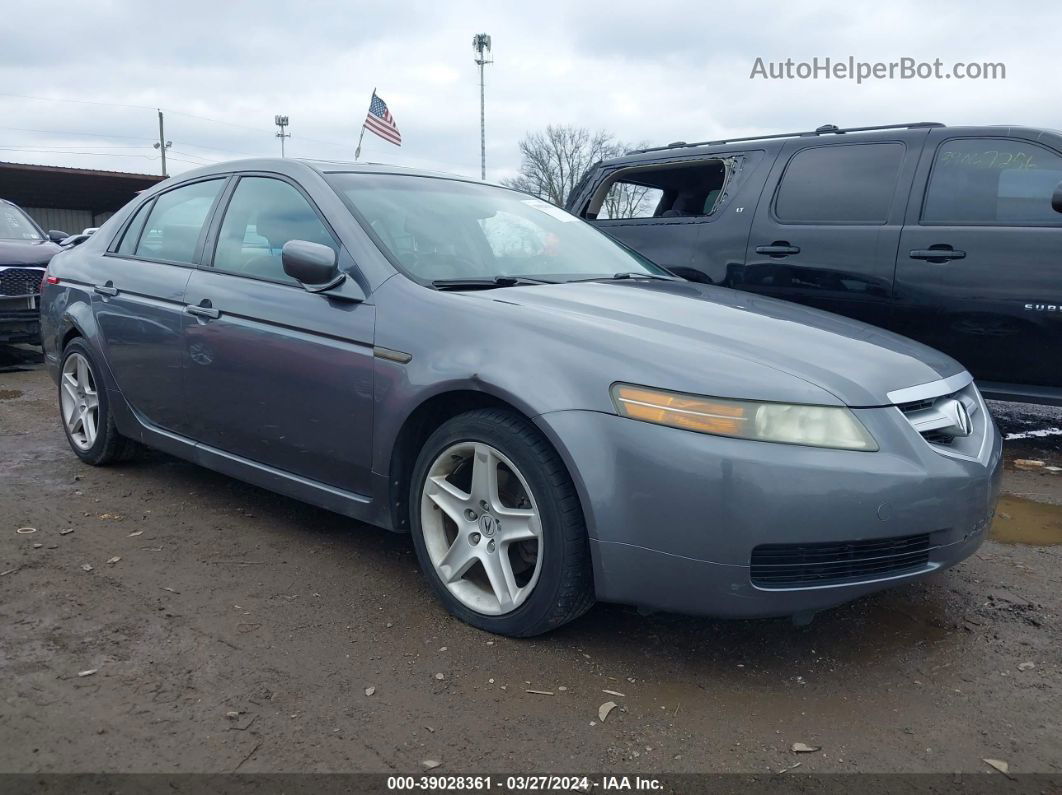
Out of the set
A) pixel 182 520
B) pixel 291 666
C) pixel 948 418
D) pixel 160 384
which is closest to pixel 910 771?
pixel 948 418

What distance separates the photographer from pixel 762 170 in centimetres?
562

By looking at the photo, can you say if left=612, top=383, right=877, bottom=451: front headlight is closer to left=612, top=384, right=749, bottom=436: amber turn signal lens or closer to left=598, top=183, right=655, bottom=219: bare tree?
left=612, top=384, right=749, bottom=436: amber turn signal lens

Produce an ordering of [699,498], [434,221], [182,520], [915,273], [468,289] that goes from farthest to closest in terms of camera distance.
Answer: [915,273], [182,520], [434,221], [468,289], [699,498]

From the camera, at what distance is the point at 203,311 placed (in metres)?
3.77

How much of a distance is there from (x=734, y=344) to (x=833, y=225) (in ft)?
9.59

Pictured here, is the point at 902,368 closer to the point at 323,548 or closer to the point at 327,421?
the point at 327,421

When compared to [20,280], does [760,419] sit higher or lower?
lower

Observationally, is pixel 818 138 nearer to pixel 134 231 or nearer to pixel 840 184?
pixel 840 184

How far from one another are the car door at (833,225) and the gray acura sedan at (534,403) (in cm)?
168

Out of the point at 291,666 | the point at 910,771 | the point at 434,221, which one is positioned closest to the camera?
the point at 910,771

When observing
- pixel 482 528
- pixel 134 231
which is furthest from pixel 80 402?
pixel 482 528

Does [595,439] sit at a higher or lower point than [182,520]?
higher

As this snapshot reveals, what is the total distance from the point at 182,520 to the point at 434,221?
5.72ft

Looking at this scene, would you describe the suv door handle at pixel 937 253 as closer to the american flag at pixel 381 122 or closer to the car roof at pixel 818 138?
the car roof at pixel 818 138
